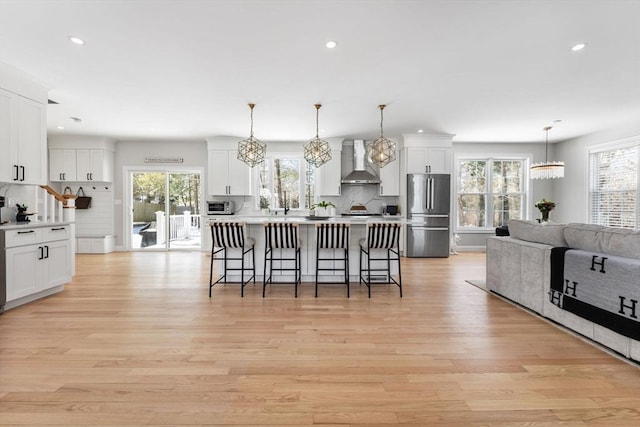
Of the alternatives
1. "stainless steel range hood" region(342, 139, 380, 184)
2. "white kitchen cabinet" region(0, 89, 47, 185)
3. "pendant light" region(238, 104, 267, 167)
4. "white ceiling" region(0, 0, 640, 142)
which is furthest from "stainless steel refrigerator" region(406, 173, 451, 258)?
"white kitchen cabinet" region(0, 89, 47, 185)

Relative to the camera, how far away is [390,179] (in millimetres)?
7363

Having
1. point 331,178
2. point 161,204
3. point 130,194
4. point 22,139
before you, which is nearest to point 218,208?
point 161,204

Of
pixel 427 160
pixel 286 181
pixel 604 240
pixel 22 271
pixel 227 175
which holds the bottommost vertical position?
pixel 22 271

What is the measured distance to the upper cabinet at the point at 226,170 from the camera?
23.7 feet

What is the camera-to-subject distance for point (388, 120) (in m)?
5.79

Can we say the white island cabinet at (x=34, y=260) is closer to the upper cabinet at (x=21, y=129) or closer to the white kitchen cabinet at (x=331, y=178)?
the upper cabinet at (x=21, y=129)

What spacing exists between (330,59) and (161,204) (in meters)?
5.97

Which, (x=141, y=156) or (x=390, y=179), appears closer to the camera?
(x=390, y=179)

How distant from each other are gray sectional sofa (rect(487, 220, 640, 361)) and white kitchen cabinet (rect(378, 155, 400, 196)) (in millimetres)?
3825

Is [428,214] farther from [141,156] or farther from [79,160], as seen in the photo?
[79,160]

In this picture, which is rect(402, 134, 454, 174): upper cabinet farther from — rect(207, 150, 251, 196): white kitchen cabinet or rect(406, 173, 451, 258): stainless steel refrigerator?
rect(207, 150, 251, 196): white kitchen cabinet

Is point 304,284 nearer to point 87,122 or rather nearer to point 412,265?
point 412,265

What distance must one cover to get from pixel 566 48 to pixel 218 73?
371 centimetres

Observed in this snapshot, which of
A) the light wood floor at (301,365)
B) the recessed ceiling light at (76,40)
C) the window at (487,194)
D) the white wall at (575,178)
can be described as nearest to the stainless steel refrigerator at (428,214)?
the window at (487,194)
